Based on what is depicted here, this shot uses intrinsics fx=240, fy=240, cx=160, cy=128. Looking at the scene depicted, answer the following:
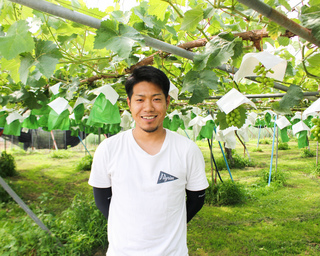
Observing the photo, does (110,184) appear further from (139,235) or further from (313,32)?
(313,32)

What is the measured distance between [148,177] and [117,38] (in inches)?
21.3

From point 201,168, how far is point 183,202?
0.17 metres

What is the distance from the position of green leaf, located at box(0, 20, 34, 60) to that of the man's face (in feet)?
1.44

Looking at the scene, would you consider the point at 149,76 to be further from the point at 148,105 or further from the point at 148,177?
the point at 148,177

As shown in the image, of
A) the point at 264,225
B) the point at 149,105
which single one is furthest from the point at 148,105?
the point at 264,225

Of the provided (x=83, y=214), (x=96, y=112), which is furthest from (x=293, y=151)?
(x=96, y=112)

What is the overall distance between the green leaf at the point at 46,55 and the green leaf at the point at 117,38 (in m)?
0.19

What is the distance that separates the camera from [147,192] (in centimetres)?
97

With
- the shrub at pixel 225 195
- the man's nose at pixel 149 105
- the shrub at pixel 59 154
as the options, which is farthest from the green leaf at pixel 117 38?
the shrub at pixel 59 154

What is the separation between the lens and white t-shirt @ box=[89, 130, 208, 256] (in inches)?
37.9

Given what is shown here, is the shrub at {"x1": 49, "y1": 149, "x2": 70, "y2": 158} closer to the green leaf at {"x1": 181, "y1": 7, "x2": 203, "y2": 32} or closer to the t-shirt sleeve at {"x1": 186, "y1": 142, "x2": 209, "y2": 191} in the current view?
the t-shirt sleeve at {"x1": 186, "y1": 142, "x2": 209, "y2": 191}

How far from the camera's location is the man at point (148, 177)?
97cm

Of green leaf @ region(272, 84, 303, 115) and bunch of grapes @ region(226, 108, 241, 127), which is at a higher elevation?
green leaf @ region(272, 84, 303, 115)

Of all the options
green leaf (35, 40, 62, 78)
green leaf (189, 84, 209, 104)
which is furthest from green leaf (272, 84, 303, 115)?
green leaf (35, 40, 62, 78)
